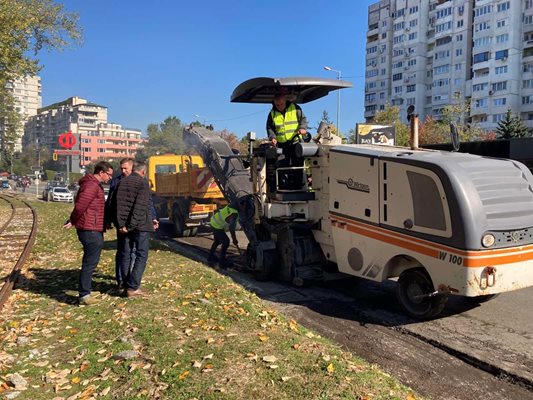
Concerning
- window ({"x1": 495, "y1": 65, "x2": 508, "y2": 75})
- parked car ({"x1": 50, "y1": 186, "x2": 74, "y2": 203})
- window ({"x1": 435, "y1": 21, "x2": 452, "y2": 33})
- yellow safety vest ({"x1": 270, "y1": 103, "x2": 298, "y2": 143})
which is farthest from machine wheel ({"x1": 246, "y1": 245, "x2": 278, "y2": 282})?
window ({"x1": 435, "y1": 21, "x2": 452, "y2": 33})

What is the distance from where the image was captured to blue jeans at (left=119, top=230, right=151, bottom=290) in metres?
6.26

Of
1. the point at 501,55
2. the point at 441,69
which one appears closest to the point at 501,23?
the point at 501,55

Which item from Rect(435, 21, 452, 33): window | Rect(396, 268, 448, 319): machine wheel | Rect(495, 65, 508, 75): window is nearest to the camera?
Rect(396, 268, 448, 319): machine wheel

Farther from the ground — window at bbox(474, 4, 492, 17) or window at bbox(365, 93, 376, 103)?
window at bbox(474, 4, 492, 17)

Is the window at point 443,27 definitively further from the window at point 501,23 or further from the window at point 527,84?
the window at point 527,84

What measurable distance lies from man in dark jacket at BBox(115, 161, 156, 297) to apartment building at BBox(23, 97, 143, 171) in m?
107

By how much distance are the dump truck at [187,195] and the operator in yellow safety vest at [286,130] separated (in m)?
4.68

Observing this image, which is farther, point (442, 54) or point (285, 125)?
point (442, 54)

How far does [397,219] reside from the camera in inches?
236

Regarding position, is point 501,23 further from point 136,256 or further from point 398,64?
point 136,256

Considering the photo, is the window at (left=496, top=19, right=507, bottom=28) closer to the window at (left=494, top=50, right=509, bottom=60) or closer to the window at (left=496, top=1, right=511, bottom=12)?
the window at (left=496, top=1, right=511, bottom=12)

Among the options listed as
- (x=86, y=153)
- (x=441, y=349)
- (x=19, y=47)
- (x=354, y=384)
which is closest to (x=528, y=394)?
(x=441, y=349)

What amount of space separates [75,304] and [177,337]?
2074mm

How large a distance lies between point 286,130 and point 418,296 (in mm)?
3973
